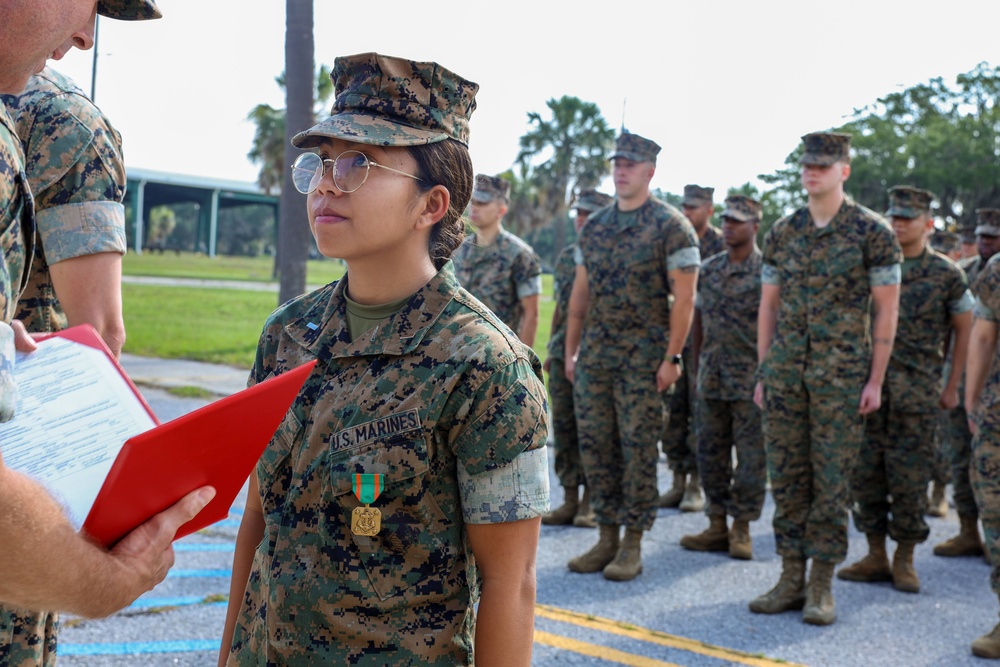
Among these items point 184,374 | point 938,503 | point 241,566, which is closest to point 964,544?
point 938,503

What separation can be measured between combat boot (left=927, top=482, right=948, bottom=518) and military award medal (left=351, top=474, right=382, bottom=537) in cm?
726

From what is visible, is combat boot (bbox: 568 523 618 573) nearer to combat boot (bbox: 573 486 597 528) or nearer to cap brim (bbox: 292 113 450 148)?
combat boot (bbox: 573 486 597 528)

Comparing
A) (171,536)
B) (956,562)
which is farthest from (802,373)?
(171,536)

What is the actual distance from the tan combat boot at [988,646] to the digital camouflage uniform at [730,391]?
1.86 meters

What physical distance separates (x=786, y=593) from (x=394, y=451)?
3970mm

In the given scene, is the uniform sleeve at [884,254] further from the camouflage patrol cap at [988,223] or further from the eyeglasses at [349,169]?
the eyeglasses at [349,169]

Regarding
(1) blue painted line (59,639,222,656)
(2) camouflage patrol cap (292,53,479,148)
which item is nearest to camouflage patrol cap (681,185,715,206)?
(1) blue painted line (59,639,222,656)

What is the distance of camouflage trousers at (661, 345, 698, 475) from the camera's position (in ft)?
26.1

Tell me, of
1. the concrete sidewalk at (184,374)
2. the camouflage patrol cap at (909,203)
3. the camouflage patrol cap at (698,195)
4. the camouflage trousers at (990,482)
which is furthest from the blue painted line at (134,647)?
the concrete sidewalk at (184,374)

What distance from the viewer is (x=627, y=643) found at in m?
4.58

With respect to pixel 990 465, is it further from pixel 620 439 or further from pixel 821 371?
pixel 620 439

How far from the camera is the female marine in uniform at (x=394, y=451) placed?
6.27 ft

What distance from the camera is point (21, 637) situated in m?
2.20

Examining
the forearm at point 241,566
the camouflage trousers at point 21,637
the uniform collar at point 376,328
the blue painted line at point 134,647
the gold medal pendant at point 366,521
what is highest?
the uniform collar at point 376,328
